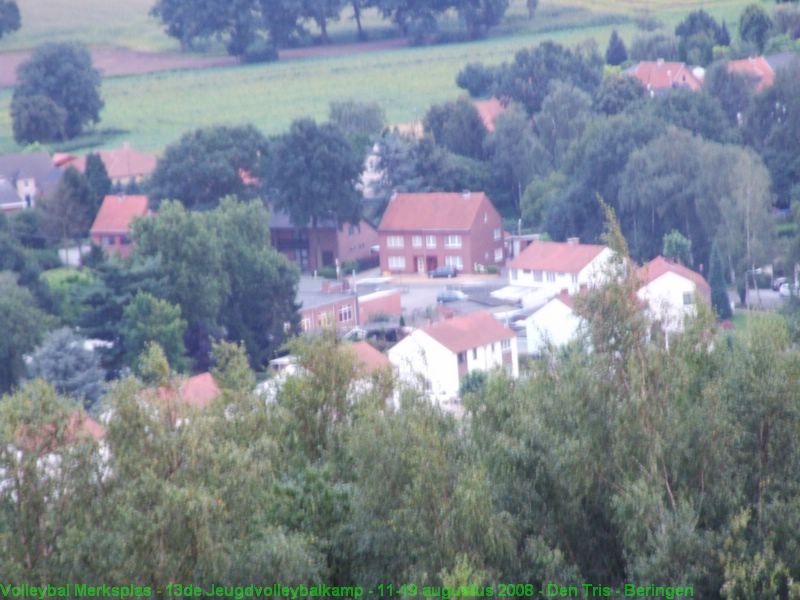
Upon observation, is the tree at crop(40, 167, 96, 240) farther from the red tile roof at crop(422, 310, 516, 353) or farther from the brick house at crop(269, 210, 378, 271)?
the red tile roof at crop(422, 310, 516, 353)

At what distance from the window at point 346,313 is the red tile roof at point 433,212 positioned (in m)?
4.29

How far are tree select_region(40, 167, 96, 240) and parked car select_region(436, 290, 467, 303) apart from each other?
8.02m

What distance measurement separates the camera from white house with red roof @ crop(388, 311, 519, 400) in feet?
51.1

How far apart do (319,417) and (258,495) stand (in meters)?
1.49

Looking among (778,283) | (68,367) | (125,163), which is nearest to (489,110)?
(125,163)

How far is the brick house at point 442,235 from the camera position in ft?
78.4

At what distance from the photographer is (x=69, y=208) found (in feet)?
84.5

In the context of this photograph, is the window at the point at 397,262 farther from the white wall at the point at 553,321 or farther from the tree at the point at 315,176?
the white wall at the point at 553,321

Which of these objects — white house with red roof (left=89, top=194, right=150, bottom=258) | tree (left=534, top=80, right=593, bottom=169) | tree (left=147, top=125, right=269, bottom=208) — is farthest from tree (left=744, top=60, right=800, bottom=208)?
white house with red roof (left=89, top=194, right=150, bottom=258)

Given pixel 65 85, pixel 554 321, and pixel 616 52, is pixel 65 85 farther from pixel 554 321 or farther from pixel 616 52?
pixel 554 321

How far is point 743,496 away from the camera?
228 inches

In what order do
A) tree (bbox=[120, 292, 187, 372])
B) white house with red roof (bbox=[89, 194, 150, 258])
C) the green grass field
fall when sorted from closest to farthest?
1. tree (bbox=[120, 292, 187, 372])
2. white house with red roof (bbox=[89, 194, 150, 258])
3. the green grass field

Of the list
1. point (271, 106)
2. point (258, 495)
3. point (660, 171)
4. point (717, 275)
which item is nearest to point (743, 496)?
point (258, 495)

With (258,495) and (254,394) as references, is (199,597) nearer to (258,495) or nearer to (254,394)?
(258,495)
